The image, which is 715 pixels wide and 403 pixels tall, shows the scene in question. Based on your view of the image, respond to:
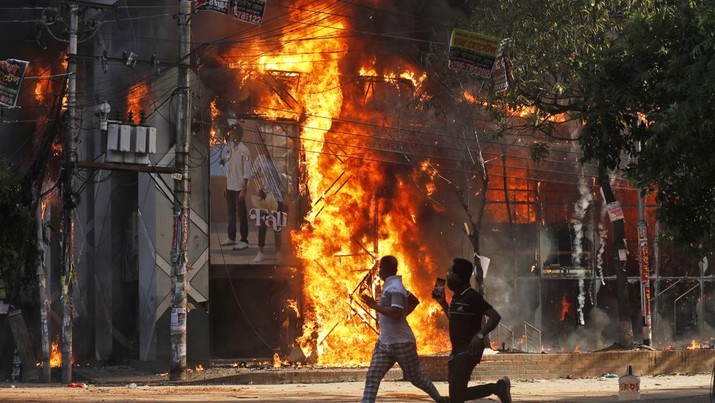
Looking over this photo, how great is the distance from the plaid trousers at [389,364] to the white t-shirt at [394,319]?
0.06m

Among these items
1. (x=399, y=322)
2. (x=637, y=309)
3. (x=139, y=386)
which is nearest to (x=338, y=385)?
(x=139, y=386)

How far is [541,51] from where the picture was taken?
19656mm

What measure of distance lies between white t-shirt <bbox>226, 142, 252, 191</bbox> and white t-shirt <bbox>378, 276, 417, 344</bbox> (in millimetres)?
17684

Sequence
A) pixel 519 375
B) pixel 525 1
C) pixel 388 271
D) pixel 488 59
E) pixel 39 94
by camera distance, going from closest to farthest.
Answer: pixel 388 271
pixel 488 59
pixel 525 1
pixel 519 375
pixel 39 94

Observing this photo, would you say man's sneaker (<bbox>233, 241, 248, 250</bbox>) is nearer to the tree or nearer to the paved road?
the paved road

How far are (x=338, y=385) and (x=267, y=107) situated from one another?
926 cm

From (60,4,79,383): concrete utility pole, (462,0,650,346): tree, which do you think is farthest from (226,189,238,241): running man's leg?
(462,0,650,346): tree

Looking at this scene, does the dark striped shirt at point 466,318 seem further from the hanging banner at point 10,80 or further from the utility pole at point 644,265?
the utility pole at point 644,265

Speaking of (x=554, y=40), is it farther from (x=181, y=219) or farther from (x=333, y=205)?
(x=333, y=205)

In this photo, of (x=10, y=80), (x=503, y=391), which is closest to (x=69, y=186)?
(x=10, y=80)

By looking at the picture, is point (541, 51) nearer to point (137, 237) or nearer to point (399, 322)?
point (399, 322)

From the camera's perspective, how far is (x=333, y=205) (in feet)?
99.5

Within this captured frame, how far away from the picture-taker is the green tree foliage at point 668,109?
1305 centimetres

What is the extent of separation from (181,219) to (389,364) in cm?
1287
